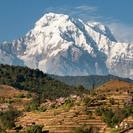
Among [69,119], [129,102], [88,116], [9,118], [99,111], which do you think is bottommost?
[69,119]

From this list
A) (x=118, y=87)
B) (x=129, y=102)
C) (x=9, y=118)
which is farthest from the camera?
(x=118, y=87)

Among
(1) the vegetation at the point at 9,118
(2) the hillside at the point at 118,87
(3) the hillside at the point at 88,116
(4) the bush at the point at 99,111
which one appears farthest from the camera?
(2) the hillside at the point at 118,87

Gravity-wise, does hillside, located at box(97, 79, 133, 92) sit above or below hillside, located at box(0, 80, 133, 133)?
above

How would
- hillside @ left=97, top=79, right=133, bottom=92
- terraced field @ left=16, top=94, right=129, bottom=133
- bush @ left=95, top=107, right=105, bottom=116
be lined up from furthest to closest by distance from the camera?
1. hillside @ left=97, top=79, right=133, bottom=92
2. bush @ left=95, top=107, right=105, bottom=116
3. terraced field @ left=16, top=94, right=129, bottom=133

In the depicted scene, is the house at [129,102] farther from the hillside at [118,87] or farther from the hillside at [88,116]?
the hillside at [118,87]

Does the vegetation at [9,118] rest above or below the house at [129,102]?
below

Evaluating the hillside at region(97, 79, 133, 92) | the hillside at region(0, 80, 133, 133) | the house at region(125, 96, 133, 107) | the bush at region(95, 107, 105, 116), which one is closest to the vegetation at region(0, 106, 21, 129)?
the hillside at region(0, 80, 133, 133)

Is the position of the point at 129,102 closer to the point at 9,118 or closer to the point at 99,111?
the point at 99,111

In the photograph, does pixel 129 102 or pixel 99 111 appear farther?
pixel 129 102

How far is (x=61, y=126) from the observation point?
10969 centimetres

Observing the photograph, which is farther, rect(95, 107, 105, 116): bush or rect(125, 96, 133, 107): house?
rect(125, 96, 133, 107): house

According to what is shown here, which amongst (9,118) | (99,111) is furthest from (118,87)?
(9,118)

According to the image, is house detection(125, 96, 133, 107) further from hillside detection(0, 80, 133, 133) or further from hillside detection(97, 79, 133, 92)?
hillside detection(97, 79, 133, 92)

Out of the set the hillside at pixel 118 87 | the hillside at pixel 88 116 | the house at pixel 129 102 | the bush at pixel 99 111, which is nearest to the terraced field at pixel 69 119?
the hillside at pixel 88 116
